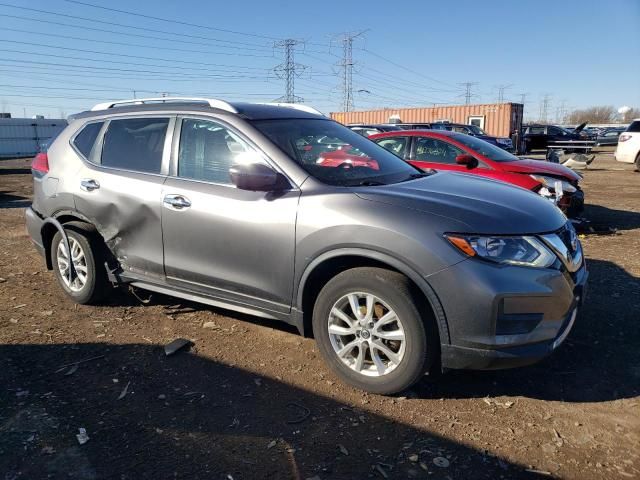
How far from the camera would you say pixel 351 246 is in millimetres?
3098

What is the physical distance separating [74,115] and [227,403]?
332 centimetres

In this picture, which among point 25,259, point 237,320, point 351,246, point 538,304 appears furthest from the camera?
point 25,259

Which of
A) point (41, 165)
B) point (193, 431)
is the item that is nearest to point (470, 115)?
point (41, 165)

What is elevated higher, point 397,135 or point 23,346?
point 397,135

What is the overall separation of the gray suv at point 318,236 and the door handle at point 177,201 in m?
0.01

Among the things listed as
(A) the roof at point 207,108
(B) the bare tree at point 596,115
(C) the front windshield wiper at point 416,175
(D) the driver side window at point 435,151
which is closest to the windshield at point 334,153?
(C) the front windshield wiper at point 416,175

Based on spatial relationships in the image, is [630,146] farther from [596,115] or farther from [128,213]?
[596,115]

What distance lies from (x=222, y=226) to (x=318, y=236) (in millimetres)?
774

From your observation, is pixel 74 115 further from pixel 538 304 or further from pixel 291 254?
pixel 538 304

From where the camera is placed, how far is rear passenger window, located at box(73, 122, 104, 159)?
4.54m

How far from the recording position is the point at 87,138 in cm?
460

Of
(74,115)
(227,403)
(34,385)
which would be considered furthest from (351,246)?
(74,115)

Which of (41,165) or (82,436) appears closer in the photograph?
(82,436)

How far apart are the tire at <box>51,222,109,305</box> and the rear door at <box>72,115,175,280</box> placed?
0.57ft
